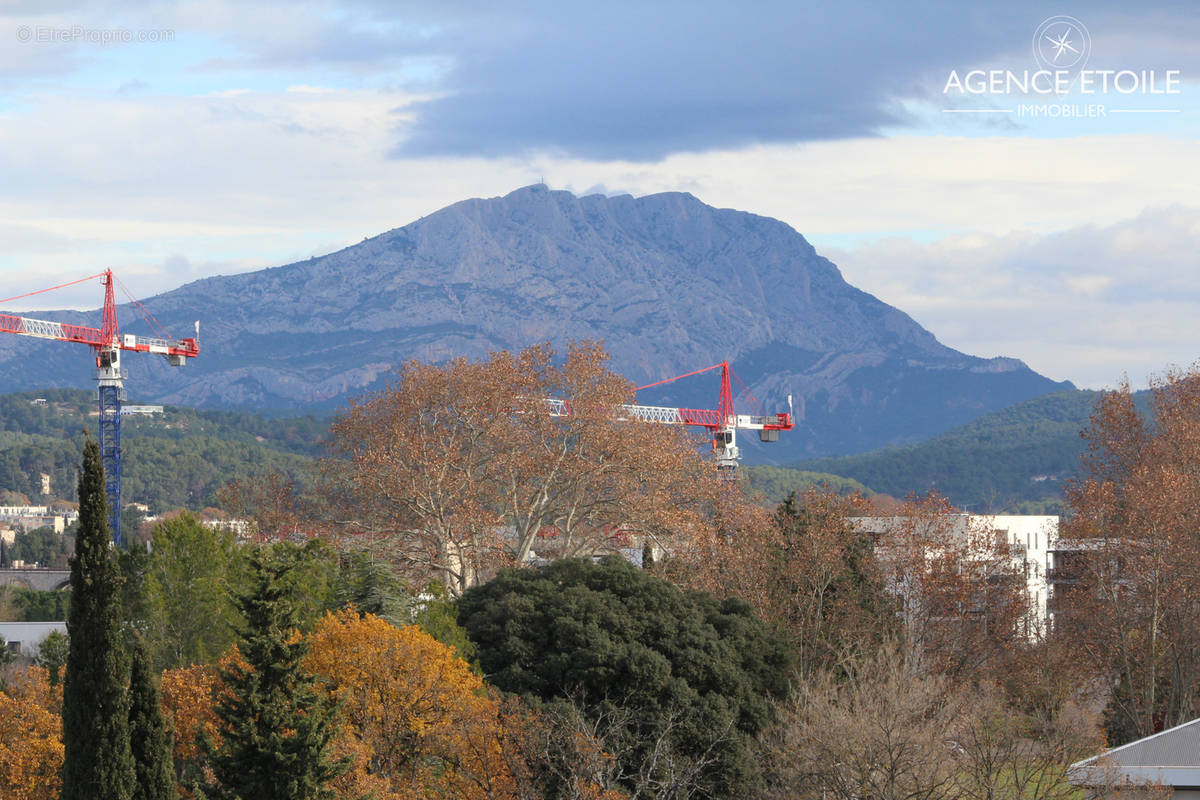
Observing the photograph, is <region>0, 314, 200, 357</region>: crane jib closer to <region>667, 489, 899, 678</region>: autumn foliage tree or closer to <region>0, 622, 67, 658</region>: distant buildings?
<region>0, 622, 67, 658</region>: distant buildings

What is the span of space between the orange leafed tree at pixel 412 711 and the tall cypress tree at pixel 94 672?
→ 16.5 ft

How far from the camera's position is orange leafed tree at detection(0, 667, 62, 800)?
3447cm

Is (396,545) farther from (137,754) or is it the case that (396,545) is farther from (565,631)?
(137,754)

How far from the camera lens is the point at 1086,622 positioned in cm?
5538

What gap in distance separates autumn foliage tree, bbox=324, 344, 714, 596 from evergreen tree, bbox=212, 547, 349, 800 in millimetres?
22723

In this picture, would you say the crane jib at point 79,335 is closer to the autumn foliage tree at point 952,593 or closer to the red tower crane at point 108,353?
the red tower crane at point 108,353

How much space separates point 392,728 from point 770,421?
12019 cm

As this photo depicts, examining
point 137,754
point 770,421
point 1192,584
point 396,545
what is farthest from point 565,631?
point 770,421

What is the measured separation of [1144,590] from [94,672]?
37035mm

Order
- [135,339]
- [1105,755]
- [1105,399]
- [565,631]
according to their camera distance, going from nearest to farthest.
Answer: [1105,755] < [565,631] < [1105,399] < [135,339]

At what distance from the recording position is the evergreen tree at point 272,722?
28250 mm

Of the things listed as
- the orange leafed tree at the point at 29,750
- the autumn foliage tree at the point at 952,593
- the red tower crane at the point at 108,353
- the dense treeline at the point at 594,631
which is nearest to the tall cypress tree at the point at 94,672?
the dense treeline at the point at 594,631

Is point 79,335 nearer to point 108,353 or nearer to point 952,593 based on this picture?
point 108,353

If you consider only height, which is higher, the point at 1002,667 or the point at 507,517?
the point at 507,517
